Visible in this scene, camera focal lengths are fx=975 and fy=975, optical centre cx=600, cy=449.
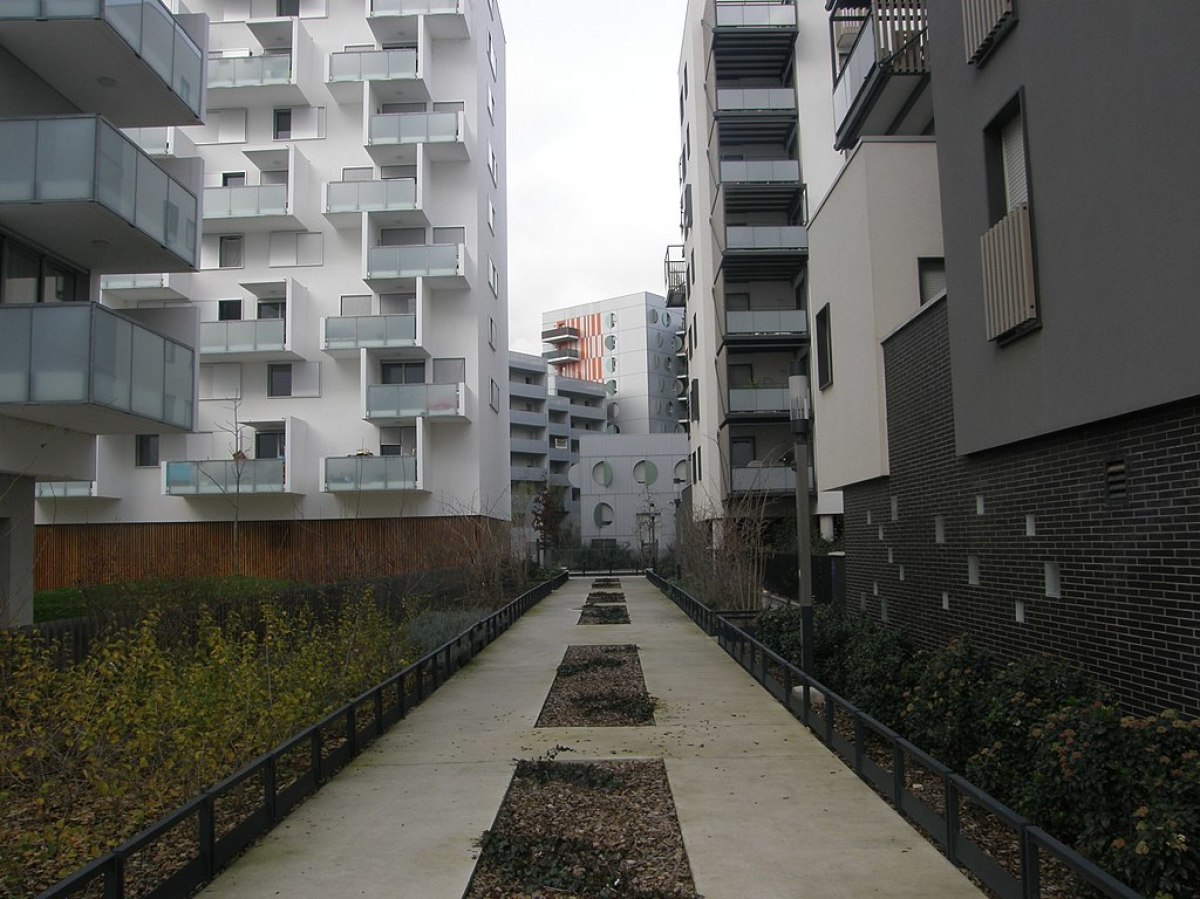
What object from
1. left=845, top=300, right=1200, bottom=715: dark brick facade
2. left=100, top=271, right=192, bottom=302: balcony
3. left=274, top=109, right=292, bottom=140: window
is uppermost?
left=274, top=109, right=292, bottom=140: window

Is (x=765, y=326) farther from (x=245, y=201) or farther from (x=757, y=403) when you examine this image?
(x=245, y=201)

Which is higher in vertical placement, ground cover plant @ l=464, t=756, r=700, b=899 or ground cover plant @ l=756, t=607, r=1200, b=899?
ground cover plant @ l=756, t=607, r=1200, b=899

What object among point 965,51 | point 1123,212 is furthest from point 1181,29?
point 965,51

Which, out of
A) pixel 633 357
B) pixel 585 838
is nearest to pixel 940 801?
pixel 585 838

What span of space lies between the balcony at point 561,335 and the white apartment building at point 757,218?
6401 cm

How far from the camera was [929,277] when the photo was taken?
504 inches

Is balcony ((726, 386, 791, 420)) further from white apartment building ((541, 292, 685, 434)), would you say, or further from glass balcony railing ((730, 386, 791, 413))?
white apartment building ((541, 292, 685, 434))

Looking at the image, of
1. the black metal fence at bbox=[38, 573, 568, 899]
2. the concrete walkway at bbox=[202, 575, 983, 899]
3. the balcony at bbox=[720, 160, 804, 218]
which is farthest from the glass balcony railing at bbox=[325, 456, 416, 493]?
the black metal fence at bbox=[38, 573, 568, 899]

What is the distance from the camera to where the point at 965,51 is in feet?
31.6

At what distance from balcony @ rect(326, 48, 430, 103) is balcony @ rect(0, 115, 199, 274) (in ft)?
63.6

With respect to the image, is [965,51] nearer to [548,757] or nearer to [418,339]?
[548,757]

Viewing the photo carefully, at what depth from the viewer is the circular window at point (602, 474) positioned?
68.6m

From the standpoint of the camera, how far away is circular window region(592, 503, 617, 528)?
68125 mm

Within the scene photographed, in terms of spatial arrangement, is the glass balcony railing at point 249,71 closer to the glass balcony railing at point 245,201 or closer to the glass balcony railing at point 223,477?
the glass balcony railing at point 245,201
